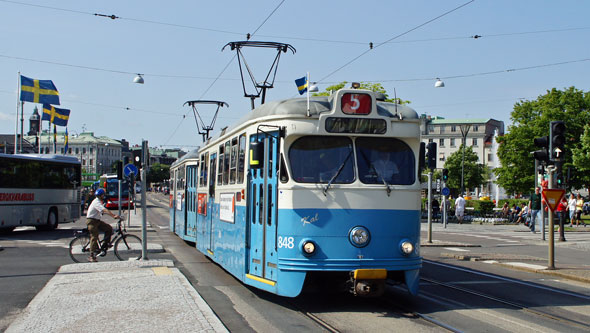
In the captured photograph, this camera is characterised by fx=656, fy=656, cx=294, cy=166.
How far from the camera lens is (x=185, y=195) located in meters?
20.5

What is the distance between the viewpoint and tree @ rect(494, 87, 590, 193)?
197 ft

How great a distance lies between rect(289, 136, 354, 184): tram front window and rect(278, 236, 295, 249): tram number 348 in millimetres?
814

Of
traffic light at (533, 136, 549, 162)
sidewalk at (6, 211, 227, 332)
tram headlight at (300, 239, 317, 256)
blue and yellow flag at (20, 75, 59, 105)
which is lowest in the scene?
sidewalk at (6, 211, 227, 332)

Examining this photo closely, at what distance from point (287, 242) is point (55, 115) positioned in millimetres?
37702

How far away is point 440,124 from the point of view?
131 meters

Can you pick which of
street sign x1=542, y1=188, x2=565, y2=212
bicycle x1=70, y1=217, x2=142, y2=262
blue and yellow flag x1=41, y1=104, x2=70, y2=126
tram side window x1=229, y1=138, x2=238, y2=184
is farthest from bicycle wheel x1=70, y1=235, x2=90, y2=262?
blue and yellow flag x1=41, y1=104, x2=70, y2=126

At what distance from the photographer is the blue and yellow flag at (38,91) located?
1483 inches

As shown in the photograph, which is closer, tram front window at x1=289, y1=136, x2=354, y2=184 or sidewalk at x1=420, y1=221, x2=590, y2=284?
tram front window at x1=289, y1=136, x2=354, y2=184

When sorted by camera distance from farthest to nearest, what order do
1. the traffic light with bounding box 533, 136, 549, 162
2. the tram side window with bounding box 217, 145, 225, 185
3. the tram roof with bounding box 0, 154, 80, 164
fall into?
the tram roof with bounding box 0, 154, 80, 164, the traffic light with bounding box 533, 136, 549, 162, the tram side window with bounding box 217, 145, 225, 185

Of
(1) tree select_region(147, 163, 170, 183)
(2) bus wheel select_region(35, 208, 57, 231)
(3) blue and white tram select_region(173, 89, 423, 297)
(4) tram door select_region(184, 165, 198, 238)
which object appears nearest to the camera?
(3) blue and white tram select_region(173, 89, 423, 297)

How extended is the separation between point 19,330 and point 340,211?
4.26m

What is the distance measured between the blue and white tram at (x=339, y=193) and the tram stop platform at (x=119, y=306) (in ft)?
4.61

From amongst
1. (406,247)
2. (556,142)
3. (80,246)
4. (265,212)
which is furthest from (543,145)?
(80,246)

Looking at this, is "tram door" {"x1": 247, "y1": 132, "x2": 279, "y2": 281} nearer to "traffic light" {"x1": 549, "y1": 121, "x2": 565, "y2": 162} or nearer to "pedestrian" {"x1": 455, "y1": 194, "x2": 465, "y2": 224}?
"traffic light" {"x1": 549, "y1": 121, "x2": 565, "y2": 162}
